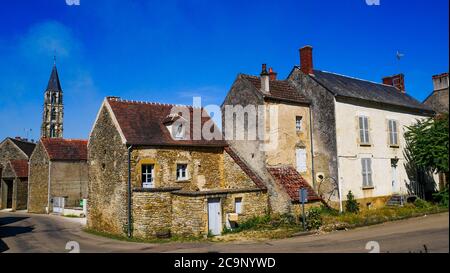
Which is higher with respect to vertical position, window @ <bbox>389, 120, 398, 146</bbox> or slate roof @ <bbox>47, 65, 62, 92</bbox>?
slate roof @ <bbox>47, 65, 62, 92</bbox>

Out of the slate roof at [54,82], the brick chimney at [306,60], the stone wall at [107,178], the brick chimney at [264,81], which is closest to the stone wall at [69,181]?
the stone wall at [107,178]

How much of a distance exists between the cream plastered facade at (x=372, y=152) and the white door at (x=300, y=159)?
6.49 feet

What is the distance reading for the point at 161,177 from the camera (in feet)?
61.1

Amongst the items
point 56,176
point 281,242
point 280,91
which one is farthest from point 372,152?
point 56,176

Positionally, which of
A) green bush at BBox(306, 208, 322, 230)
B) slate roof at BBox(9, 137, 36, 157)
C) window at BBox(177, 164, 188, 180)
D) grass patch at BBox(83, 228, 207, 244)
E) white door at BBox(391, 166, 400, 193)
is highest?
slate roof at BBox(9, 137, 36, 157)

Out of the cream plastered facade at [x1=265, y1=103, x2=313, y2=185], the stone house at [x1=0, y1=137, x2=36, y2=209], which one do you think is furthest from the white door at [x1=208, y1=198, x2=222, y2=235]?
the stone house at [x1=0, y1=137, x2=36, y2=209]

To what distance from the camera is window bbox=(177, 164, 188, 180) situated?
767 inches

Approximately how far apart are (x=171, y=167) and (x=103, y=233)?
512 cm

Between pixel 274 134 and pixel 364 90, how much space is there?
26.0ft

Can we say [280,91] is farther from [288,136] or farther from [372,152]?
[372,152]

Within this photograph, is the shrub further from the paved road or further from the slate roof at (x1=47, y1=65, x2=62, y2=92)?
the slate roof at (x1=47, y1=65, x2=62, y2=92)

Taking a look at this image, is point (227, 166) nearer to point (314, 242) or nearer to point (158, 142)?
point (158, 142)

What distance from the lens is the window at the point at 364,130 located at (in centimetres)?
2067

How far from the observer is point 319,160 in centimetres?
2041
